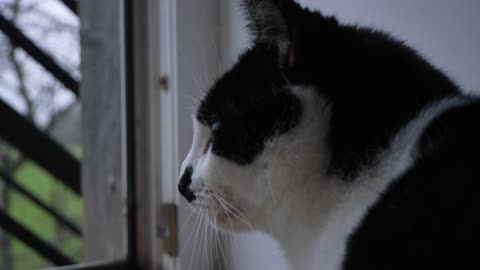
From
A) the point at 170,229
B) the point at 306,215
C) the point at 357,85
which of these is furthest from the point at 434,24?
the point at 170,229

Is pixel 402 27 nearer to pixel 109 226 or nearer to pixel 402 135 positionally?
pixel 402 135

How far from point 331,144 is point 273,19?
0.52 ft

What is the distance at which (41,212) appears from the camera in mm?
1841

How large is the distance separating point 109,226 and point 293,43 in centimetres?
86

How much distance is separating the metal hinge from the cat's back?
58 cm

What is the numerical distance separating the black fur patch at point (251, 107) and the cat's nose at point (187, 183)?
0.18 feet

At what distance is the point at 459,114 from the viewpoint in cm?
45

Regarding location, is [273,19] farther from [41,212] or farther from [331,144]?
[41,212]

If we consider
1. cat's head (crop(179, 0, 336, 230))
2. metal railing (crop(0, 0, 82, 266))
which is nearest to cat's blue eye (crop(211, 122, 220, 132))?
cat's head (crop(179, 0, 336, 230))

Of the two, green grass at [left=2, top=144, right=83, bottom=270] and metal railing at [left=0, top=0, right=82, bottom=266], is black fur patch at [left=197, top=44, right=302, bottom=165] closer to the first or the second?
metal railing at [left=0, top=0, right=82, bottom=266]

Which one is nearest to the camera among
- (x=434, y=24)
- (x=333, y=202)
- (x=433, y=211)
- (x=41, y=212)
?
(x=433, y=211)

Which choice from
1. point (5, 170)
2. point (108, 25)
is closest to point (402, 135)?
point (108, 25)

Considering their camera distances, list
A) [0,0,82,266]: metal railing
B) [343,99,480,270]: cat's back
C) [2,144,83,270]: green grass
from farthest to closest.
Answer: [2,144,83,270]: green grass, [0,0,82,266]: metal railing, [343,99,480,270]: cat's back

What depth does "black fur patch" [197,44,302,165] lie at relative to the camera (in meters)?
0.53
